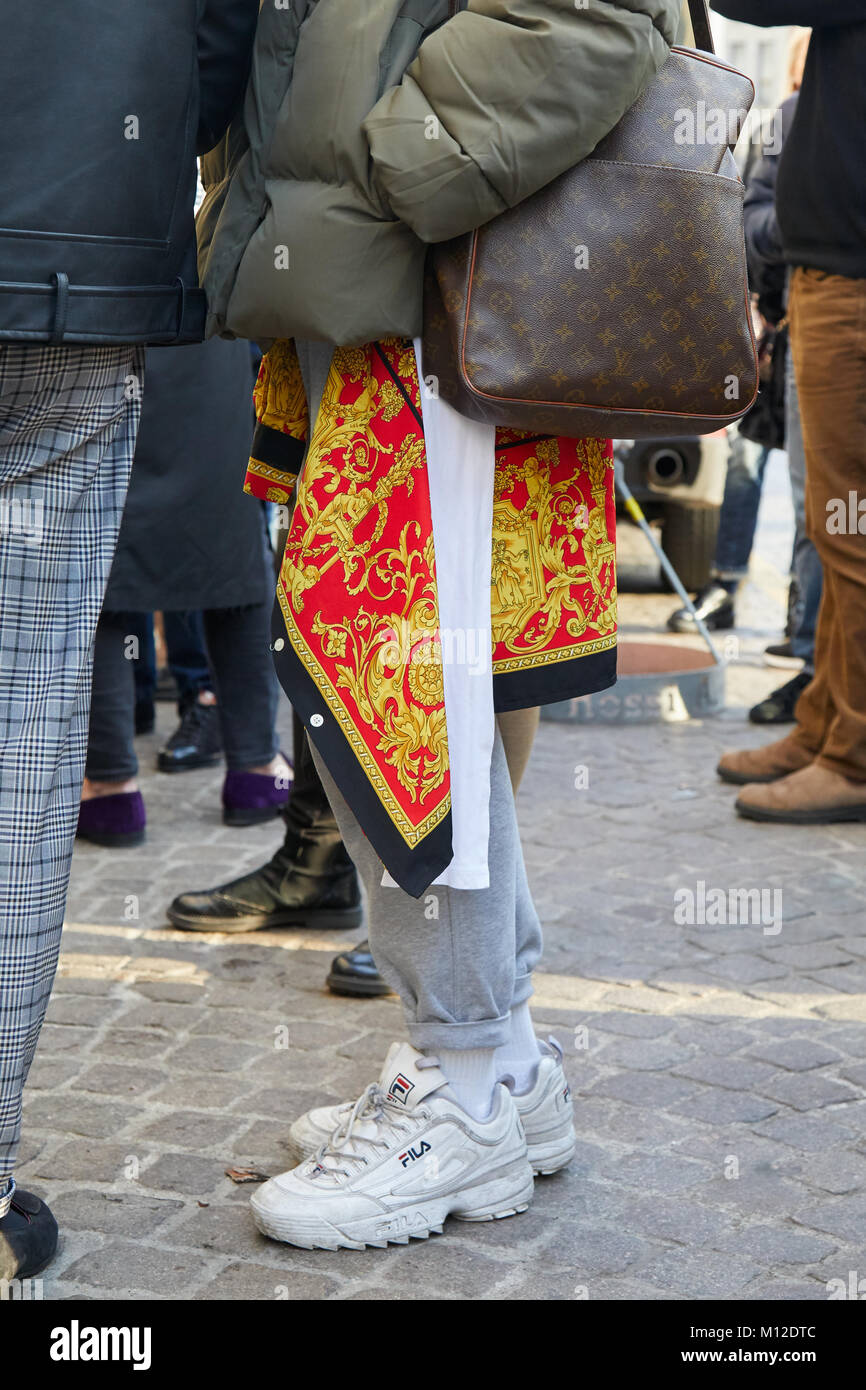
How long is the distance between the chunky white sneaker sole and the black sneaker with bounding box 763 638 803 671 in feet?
14.3

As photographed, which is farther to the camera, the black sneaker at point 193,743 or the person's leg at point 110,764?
the black sneaker at point 193,743

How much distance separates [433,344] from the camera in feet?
6.51

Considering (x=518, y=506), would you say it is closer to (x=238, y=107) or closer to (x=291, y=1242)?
(x=238, y=107)

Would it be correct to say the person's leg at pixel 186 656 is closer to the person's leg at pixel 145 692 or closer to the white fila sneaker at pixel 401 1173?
the person's leg at pixel 145 692

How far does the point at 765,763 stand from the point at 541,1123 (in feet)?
7.93

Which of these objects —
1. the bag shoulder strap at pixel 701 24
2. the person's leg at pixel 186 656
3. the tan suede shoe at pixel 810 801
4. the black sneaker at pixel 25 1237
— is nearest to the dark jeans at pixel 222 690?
the person's leg at pixel 186 656

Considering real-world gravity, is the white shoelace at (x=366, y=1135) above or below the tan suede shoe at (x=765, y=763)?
below

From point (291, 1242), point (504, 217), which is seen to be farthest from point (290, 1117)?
point (504, 217)

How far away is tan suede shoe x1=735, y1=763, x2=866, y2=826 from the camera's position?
425 cm

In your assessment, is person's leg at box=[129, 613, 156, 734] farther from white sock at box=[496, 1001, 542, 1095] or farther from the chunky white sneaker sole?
the chunky white sneaker sole

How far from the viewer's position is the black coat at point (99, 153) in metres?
1.75

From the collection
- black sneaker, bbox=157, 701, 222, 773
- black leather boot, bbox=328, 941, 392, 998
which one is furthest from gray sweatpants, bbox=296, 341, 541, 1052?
black sneaker, bbox=157, 701, 222, 773

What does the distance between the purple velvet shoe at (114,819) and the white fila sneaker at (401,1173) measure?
6.42ft

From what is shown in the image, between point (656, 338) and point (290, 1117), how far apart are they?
1396 mm
